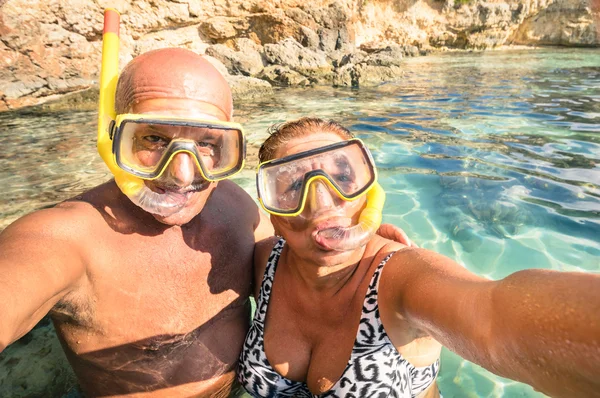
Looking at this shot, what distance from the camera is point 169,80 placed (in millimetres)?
1676

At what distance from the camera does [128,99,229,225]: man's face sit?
1.67m

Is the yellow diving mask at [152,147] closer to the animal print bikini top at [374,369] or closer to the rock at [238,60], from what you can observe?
the animal print bikini top at [374,369]

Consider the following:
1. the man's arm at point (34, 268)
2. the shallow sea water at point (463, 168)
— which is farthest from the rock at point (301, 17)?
the man's arm at point (34, 268)

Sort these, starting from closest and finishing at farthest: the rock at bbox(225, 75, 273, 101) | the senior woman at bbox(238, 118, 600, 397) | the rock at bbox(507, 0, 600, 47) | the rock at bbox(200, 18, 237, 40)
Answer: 1. the senior woman at bbox(238, 118, 600, 397)
2. the rock at bbox(225, 75, 273, 101)
3. the rock at bbox(200, 18, 237, 40)
4. the rock at bbox(507, 0, 600, 47)

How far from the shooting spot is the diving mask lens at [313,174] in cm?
165

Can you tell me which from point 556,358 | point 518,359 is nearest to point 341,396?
point 518,359

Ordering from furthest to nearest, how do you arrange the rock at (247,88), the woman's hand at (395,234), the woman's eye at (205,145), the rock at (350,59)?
the rock at (350,59) → the rock at (247,88) → the woman's hand at (395,234) → the woman's eye at (205,145)

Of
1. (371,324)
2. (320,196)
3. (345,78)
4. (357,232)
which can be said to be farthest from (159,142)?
(345,78)

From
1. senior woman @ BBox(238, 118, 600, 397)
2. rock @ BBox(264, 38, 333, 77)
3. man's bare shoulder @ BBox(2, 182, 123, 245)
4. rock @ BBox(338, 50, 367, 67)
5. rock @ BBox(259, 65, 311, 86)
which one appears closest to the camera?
senior woman @ BBox(238, 118, 600, 397)

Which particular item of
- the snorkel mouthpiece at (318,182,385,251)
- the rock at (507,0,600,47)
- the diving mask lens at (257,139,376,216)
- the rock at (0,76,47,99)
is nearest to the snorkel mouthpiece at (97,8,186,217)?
the diving mask lens at (257,139,376,216)

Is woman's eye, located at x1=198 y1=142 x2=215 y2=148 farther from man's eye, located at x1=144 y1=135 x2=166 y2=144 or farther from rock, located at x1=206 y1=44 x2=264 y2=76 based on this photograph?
rock, located at x1=206 y1=44 x2=264 y2=76

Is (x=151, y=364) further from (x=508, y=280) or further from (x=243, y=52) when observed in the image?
(x=243, y=52)

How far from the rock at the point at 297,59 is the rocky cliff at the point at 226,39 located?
4cm

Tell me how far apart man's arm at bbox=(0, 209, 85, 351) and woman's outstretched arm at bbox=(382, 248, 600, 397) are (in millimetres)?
1355
